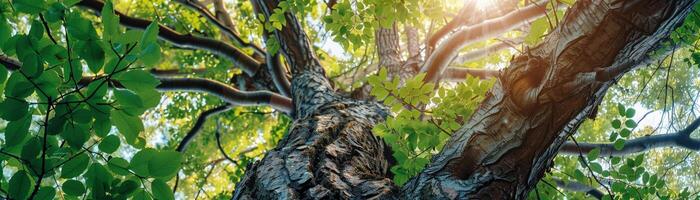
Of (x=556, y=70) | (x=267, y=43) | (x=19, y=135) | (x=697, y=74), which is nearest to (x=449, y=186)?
(x=556, y=70)

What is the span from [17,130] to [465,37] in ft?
10.0

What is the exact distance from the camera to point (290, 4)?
284 cm

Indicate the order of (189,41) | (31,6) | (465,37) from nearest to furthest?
1. (31,6)
2. (465,37)
3. (189,41)

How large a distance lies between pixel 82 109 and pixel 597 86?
1.38 metres

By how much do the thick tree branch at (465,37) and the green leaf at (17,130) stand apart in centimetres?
287

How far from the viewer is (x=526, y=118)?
140 cm

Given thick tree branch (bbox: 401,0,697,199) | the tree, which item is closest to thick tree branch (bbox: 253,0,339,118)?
the tree

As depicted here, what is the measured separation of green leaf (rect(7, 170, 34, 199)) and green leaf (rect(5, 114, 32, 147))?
0.11m

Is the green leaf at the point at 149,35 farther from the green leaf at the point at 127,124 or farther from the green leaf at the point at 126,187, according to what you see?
the green leaf at the point at 126,187

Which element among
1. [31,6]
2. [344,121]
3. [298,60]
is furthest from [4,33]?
[298,60]

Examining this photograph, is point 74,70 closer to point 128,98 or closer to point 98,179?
point 128,98

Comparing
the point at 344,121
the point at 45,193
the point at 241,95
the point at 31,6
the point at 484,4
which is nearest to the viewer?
the point at 31,6

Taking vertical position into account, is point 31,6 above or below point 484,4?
below

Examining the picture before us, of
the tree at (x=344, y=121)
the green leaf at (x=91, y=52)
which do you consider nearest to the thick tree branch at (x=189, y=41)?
the tree at (x=344, y=121)
